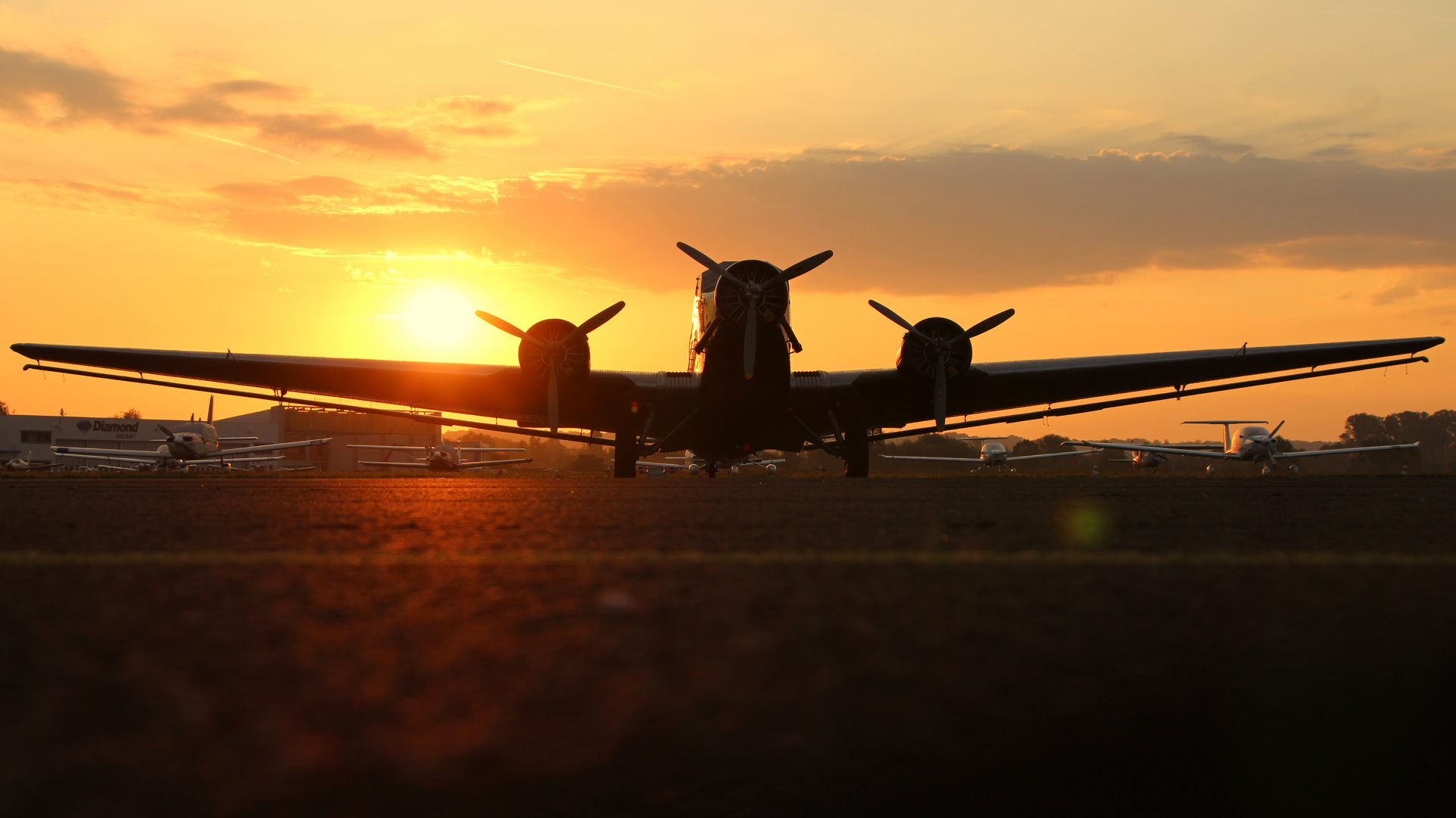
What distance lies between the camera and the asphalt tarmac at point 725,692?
0.68 meters

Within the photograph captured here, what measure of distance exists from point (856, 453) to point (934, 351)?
132 inches

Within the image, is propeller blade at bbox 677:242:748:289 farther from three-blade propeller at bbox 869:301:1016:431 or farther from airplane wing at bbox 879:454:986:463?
airplane wing at bbox 879:454:986:463

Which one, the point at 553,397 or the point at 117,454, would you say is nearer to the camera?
the point at 553,397

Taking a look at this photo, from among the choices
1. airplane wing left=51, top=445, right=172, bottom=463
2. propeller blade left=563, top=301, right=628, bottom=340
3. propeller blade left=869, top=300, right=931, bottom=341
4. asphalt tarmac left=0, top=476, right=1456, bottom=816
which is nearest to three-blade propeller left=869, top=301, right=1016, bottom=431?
propeller blade left=869, top=300, right=931, bottom=341

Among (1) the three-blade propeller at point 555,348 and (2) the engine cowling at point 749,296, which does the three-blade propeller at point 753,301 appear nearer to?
(2) the engine cowling at point 749,296

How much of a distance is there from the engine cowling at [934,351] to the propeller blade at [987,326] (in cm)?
7

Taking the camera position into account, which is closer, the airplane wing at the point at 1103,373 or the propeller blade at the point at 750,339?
the propeller blade at the point at 750,339

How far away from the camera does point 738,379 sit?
18656 mm

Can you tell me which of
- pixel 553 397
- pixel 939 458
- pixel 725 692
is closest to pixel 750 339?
pixel 553 397

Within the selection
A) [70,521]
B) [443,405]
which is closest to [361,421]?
[443,405]

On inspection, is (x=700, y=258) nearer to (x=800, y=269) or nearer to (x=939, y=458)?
(x=800, y=269)

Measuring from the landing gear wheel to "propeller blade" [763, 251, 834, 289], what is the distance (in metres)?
4.30

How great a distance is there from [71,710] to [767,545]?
4.94 ft

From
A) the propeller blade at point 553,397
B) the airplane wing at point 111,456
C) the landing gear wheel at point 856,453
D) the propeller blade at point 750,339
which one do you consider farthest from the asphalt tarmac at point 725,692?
the airplane wing at point 111,456
